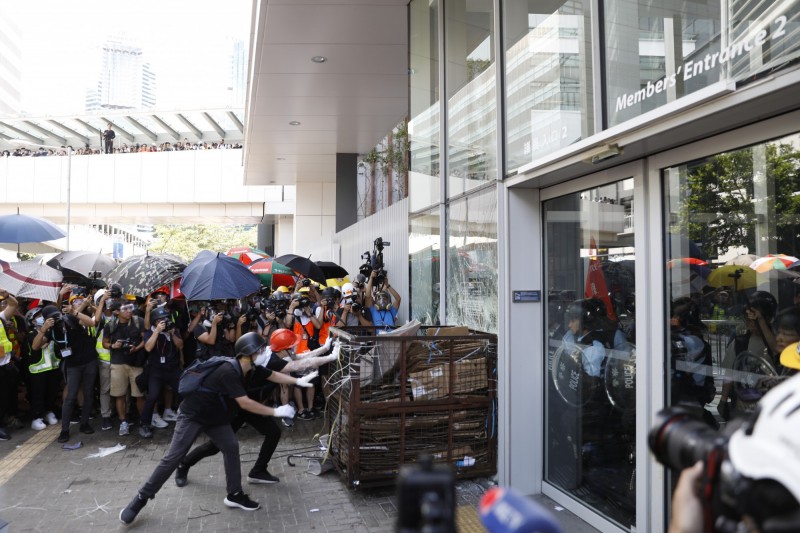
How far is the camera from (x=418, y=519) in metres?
1.32

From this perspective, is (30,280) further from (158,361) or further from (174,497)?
(174,497)

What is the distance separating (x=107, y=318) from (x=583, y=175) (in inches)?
260

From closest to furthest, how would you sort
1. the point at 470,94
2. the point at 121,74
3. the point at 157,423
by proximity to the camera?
1. the point at 470,94
2. the point at 157,423
3. the point at 121,74

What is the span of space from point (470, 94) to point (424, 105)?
143 cm

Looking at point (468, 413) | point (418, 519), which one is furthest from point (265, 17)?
point (418, 519)

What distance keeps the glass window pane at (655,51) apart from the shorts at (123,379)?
6.88m

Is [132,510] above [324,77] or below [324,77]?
below

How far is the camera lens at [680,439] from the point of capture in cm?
158

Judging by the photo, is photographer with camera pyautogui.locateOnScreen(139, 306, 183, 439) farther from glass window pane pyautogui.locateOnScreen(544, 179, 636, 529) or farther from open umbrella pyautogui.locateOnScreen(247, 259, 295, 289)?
glass window pane pyautogui.locateOnScreen(544, 179, 636, 529)

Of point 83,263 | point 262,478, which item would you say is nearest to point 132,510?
point 262,478

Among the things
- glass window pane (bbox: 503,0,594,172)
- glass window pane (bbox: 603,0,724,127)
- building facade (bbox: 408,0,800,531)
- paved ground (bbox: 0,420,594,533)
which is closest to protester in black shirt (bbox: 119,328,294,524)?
paved ground (bbox: 0,420,594,533)

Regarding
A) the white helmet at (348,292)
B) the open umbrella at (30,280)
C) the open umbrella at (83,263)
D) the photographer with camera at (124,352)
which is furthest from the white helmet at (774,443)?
the open umbrella at (83,263)

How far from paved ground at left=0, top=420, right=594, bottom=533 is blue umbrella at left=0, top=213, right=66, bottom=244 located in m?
3.85

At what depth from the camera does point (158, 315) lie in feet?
25.8
